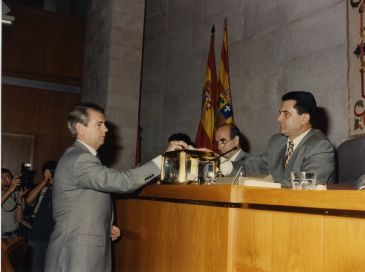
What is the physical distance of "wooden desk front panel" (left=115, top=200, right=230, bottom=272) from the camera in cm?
169

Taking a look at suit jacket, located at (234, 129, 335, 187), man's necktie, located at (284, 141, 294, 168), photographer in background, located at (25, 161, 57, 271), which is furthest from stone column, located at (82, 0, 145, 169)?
man's necktie, located at (284, 141, 294, 168)

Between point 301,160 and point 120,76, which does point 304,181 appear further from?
point 120,76

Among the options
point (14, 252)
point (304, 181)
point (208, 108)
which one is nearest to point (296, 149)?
point (304, 181)

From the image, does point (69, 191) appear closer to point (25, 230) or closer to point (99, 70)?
point (25, 230)

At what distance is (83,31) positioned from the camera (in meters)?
7.62

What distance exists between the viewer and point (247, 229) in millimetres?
1571

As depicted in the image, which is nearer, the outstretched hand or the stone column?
the outstretched hand

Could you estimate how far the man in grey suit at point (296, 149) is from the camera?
8.13 ft

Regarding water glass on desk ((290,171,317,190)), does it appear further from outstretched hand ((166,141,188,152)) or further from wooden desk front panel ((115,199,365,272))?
outstretched hand ((166,141,188,152))

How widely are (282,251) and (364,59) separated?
2519 millimetres

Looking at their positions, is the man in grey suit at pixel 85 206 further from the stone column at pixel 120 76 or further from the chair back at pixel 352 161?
the stone column at pixel 120 76

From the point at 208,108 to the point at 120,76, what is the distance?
4.27ft

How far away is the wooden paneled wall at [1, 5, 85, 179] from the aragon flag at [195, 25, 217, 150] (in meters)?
3.22

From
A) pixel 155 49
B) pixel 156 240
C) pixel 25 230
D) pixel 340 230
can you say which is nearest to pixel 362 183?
pixel 340 230
